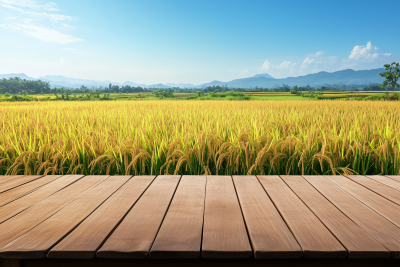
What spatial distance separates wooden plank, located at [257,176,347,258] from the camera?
95cm

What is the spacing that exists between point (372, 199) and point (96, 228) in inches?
58.3

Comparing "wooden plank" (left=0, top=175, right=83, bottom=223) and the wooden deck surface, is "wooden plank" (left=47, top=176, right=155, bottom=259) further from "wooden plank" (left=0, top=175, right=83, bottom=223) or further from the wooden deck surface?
"wooden plank" (left=0, top=175, right=83, bottom=223)

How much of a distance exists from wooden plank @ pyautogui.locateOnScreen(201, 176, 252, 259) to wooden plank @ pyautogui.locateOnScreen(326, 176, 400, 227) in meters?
0.72

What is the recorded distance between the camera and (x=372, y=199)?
143 centimetres


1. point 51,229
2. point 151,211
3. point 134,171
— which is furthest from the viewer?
point 134,171

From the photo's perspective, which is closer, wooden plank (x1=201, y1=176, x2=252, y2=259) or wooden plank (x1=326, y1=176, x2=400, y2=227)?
wooden plank (x1=201, y1=176, x2=252, y2=259)

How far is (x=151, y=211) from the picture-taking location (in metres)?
1.24

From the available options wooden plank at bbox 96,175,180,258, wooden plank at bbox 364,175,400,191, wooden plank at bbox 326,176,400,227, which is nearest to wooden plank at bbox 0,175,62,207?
wooden plank at bbox 96,175,180,258

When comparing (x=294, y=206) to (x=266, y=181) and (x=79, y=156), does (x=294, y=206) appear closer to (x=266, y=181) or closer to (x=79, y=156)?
(x=266, y=181)

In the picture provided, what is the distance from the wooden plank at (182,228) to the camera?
0.94 m
